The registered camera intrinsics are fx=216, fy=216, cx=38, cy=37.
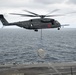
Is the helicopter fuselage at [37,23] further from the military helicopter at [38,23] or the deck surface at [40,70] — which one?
the deck surface at [40,70]

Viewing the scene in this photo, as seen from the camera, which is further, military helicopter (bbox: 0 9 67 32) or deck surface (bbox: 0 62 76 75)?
deck surface (bbox: 0 62 76 75)

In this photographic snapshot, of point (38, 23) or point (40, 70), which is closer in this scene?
point (38, 23)

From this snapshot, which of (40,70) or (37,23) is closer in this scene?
(37,23)

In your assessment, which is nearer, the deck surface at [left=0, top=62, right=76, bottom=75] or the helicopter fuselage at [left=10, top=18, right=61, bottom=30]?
the helicopter fuselage at [left=10, top=18, right=61, bottom=30]

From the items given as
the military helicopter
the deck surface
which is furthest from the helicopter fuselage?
the deck surface

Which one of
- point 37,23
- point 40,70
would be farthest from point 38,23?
point 40,70

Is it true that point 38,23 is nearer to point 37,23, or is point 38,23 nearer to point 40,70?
point 37,23

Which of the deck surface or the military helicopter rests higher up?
the military helicopter

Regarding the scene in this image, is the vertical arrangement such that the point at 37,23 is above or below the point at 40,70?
above

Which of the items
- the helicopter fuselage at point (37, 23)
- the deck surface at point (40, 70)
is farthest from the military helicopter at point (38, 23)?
the deck surface at point (40, 70)

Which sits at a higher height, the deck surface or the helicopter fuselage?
the helicopter fuselage

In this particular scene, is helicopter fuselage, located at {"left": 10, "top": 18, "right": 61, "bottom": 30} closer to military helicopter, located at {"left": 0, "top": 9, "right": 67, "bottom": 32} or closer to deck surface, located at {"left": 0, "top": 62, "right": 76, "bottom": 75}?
military helicopter, located at {"left": 0, "top": 9, "right": 67, "bottom": 32}

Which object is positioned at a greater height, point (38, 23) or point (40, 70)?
point (38, 23)

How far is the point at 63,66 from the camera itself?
60406mm
